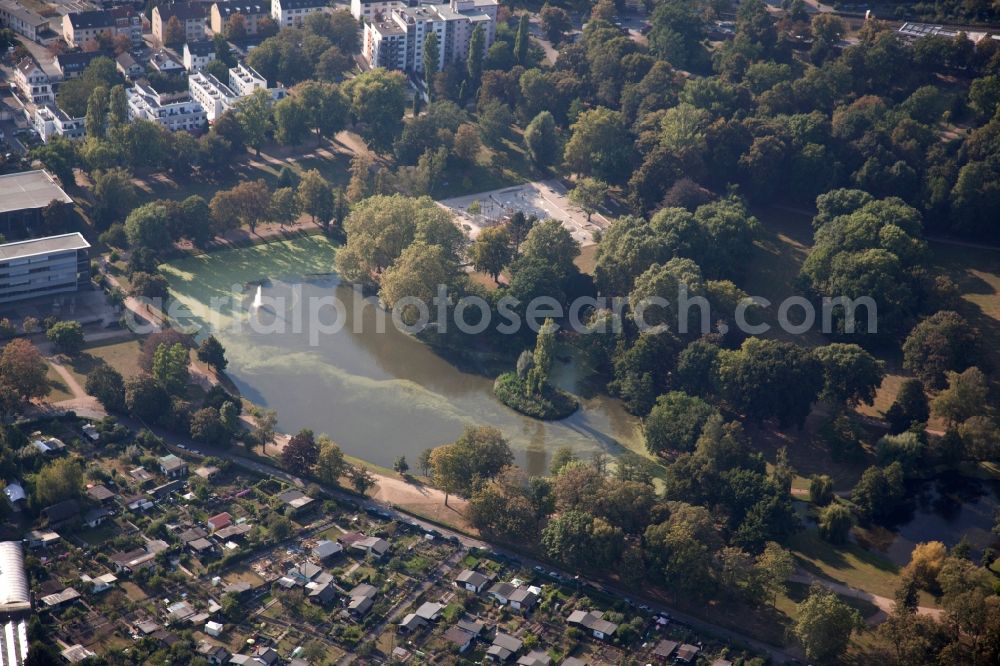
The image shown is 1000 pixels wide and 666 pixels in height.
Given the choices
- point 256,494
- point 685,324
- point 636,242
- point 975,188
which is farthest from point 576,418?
point 975,188

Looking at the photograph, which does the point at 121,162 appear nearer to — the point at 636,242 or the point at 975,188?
the point at 636,242

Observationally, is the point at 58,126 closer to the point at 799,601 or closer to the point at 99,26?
the point at 99,26

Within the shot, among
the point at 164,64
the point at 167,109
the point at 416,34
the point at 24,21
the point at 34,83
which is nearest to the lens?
the point at 167,109

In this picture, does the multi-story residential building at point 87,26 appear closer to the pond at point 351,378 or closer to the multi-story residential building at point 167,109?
the multi-story residential building at point 167,109

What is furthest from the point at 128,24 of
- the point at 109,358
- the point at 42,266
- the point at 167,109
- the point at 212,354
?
the point at 212,354

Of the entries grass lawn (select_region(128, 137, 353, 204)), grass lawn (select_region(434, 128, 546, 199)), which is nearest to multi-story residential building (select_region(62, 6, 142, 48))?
grass lawn (select_region(128, 137, 353, 204))

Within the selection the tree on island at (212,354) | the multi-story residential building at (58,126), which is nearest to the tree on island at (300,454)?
the tree on island at (212,354)
